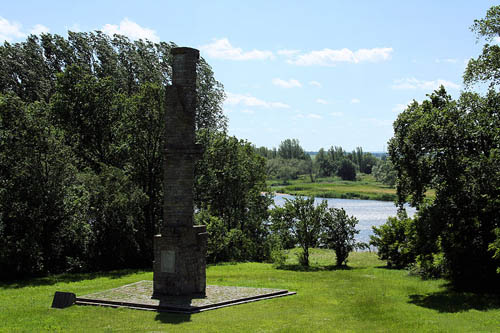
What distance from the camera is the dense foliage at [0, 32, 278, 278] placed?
2358 cm

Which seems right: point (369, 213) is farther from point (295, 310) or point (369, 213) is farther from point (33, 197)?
point (295, 310)

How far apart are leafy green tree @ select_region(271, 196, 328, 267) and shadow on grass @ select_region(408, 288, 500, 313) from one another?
34.6 ft

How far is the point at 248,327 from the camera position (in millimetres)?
13383

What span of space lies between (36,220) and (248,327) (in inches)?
586

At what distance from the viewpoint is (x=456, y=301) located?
17.6 m

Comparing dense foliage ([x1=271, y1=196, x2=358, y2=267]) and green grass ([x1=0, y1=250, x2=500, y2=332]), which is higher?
dense foliage ([x1=271, y1=196, x2=358, y2=267])

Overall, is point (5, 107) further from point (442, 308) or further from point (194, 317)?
point (442, 308)

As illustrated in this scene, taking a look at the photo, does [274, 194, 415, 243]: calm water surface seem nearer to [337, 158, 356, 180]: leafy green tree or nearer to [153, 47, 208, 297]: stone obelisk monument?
[153, 47, 208, 297]: stone obelisk monument

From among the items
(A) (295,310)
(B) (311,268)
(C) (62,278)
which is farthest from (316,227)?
(C) (62,278)

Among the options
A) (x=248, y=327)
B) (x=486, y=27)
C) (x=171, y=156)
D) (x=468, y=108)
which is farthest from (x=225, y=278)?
(x=486, y=27)

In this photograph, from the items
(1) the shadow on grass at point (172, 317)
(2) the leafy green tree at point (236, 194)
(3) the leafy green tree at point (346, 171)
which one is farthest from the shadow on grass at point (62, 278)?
(3) the leafy green tree at point (346, 171)

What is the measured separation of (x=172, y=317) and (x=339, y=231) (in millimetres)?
16264

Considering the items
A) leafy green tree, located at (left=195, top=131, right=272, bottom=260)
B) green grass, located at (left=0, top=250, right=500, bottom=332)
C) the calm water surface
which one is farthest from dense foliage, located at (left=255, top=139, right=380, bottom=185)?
green grass, located at (left=0, top=250, right=500, bottom=332)

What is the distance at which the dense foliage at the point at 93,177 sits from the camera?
2358 cm
